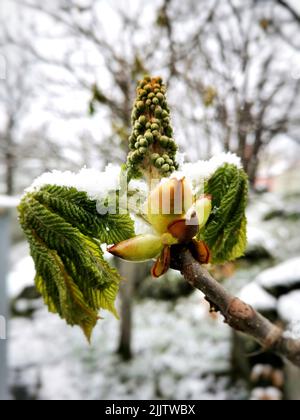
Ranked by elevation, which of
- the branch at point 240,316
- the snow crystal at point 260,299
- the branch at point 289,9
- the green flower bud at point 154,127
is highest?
the branch at point 289,9

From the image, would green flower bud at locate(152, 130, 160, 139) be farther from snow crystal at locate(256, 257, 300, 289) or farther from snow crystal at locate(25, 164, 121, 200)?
snow crystal at locate(256, 257, 300, 289)

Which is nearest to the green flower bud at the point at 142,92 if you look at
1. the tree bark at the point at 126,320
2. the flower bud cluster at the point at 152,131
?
the flower bud cluster at the point at 152,131

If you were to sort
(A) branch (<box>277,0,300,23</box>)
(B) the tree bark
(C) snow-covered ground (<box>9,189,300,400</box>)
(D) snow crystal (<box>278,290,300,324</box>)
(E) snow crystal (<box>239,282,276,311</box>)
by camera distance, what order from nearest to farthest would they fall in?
(A) branch (<box>277,0,300,23</box>), (D) snow crystal (<box>278,290,300,324</box>), (E) snow crystal (<box>239,282,276,311</box>), (C) snow-covered ground (<box>9,189,300,400</box>), (B) the tree bark

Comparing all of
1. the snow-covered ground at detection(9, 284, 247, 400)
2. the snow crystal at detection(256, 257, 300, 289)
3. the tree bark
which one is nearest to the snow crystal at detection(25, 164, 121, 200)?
the snow crystal at detection(256, 257, 300, 289)

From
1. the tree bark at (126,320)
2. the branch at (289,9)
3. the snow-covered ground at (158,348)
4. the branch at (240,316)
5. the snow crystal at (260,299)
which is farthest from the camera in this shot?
the tree bark at (126,320)

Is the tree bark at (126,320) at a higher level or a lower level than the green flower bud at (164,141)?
lower

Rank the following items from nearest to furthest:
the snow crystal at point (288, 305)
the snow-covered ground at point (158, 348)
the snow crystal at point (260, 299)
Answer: the snow crystal at point (288, 305), the snow crystal at point (260, 299), the snow-covered ground at point (158, 348)

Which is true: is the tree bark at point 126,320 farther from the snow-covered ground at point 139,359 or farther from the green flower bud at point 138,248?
the green flower bud at point 138,248
